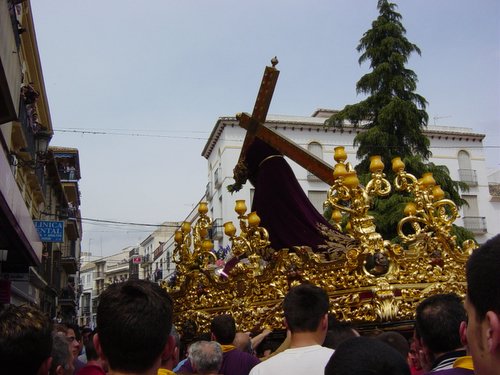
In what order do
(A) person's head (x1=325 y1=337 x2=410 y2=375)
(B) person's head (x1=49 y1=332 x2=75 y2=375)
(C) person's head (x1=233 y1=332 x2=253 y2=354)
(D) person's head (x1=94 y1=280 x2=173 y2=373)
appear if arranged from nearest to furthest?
(A) person's head (x1=325 y1=337 x2=410 y2=375) < (D) person's head (x1=94 y1=280 x2=173 y2=373) < (B) person's head (x1=49 y1=332 x2=75 y2=375) < (C) person's head (x1=233 y1=332 x2=253 y2=354)

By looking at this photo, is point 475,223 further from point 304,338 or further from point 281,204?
point 304,338

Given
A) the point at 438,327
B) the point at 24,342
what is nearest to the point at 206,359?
the point at 438,327

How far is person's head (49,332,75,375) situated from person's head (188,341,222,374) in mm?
986

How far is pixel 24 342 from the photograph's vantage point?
233 centimetres

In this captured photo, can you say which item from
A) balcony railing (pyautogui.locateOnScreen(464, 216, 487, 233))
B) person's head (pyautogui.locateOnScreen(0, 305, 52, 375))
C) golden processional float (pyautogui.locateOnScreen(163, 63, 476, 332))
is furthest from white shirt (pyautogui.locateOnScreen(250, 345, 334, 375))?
balcony railing (pyautogui.locateOnScreen(464, 216, 487, 233))

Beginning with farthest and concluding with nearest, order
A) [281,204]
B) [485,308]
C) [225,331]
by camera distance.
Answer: [281,204] < [225,331] < [485,308]

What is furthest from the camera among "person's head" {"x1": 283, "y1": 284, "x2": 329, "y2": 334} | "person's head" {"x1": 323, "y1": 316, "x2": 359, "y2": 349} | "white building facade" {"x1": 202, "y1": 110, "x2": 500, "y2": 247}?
"white building facade" {"x1": 202, "y1": 110, "x2": 500, "y2": 247}

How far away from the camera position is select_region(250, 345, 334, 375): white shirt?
3.18 metres

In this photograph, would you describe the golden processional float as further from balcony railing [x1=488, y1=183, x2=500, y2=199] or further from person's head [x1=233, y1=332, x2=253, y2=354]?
balcony railing [x1=488, y1=183, x2=500, y2=199]

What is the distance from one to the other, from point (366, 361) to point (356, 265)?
404 cm

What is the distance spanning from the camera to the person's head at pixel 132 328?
2.15 m

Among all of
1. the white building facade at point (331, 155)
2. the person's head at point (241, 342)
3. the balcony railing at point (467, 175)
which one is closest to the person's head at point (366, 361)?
the person's head at point (241, 342)

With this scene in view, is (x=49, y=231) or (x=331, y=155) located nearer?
(x=49, y=231)

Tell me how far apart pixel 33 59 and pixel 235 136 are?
15.8 m
